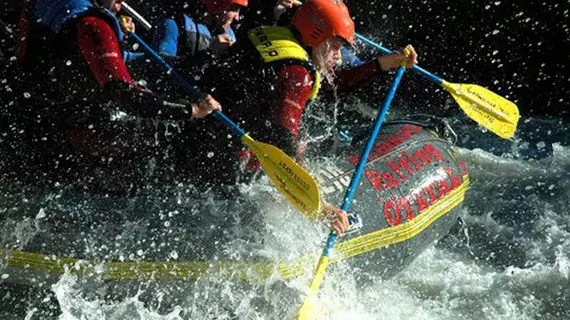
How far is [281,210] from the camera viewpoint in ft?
12.0

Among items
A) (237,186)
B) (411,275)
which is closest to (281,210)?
(237,186)

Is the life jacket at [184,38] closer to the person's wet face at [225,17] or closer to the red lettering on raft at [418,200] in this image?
the person's wet face at [225,17]

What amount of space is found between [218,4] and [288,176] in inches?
90.2

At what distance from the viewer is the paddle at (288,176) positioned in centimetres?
326

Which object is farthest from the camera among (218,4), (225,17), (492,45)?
(492,45)

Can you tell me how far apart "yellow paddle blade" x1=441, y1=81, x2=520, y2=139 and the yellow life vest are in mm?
1469

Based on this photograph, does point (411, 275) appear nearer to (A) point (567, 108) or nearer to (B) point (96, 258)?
(B) point (96, 258)

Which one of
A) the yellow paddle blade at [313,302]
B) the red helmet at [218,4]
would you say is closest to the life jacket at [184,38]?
the red helmet at [218,4]

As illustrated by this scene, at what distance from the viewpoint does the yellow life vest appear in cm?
358

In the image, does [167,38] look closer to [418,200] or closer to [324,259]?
[418,200]

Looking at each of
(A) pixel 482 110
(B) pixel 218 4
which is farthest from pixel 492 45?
(B) pixel 218 4

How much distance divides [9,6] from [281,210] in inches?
203

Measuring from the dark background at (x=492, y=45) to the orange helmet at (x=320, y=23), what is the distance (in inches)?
171

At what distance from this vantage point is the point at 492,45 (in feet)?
25.4
